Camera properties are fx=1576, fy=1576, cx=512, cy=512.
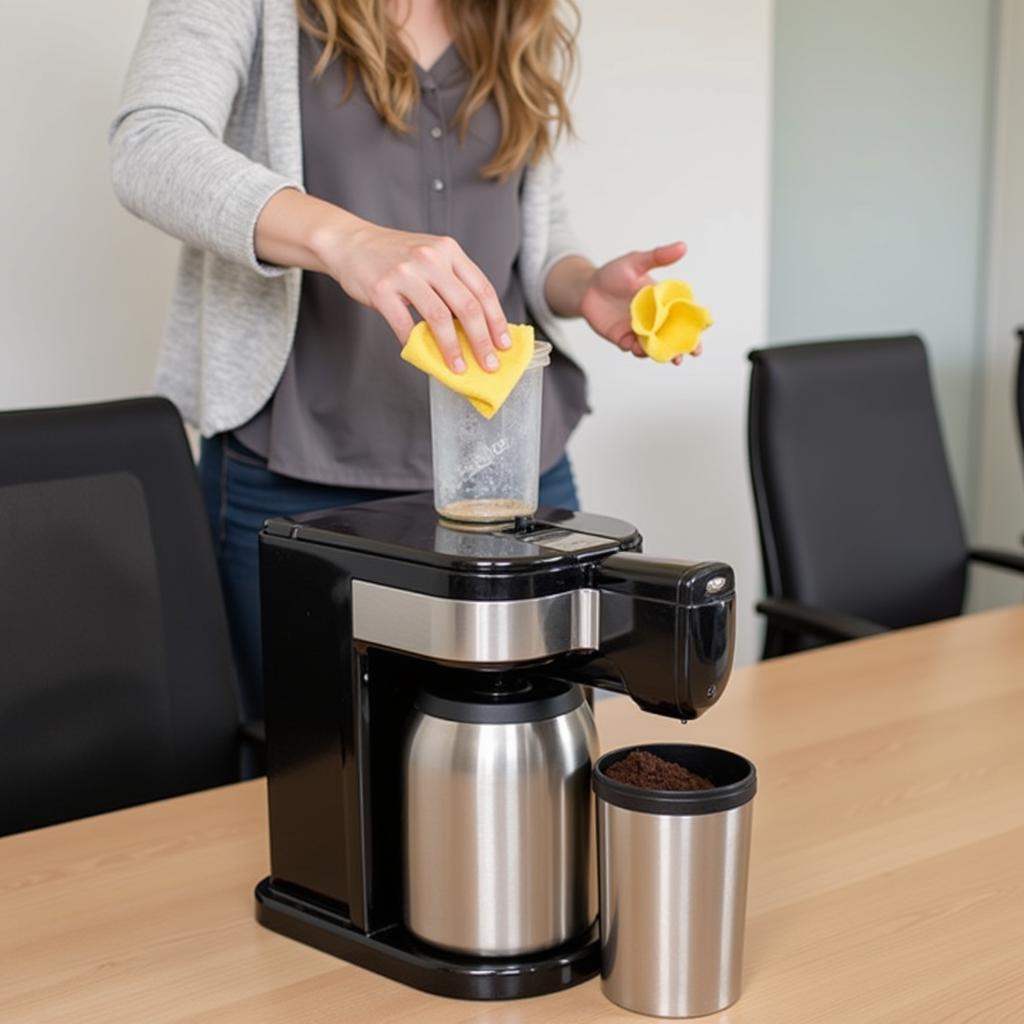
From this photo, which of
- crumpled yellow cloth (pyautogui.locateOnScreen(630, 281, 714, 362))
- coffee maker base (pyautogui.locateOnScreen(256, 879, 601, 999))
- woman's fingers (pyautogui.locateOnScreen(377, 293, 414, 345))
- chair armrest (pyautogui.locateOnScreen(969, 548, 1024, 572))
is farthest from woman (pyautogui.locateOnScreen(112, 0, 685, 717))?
chair armrest (pyautogui.locateOnScreen(969, 548, 1024, 572))

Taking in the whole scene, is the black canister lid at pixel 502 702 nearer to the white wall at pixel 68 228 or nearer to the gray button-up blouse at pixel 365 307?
the gray button-up blouse at pixel 365 307

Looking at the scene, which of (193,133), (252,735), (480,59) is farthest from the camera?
(480,59)

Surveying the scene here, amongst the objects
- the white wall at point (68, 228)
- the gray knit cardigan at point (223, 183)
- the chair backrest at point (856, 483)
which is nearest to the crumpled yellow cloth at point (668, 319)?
the gray knit cardigan at point (223, 183)

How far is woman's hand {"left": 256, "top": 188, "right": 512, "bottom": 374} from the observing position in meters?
1.09

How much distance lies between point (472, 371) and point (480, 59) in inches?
30.0

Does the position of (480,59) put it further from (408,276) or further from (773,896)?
(773,896)

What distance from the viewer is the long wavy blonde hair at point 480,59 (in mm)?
1615

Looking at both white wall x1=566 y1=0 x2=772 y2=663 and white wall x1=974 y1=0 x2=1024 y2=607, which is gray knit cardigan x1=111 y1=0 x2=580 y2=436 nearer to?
white wall x1=566 y1=0 x2=772 y2=663

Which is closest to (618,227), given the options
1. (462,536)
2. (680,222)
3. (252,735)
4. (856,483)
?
(680,222)

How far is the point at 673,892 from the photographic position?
3.27ft

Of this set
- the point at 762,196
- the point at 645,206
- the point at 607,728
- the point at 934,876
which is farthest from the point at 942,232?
the point at 934,876

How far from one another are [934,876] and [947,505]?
1251 mm

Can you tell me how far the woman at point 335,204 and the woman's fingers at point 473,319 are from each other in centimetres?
39

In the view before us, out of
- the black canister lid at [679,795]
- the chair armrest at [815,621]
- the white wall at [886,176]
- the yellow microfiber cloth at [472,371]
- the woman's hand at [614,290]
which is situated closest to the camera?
the black canister lid at [679,795]
